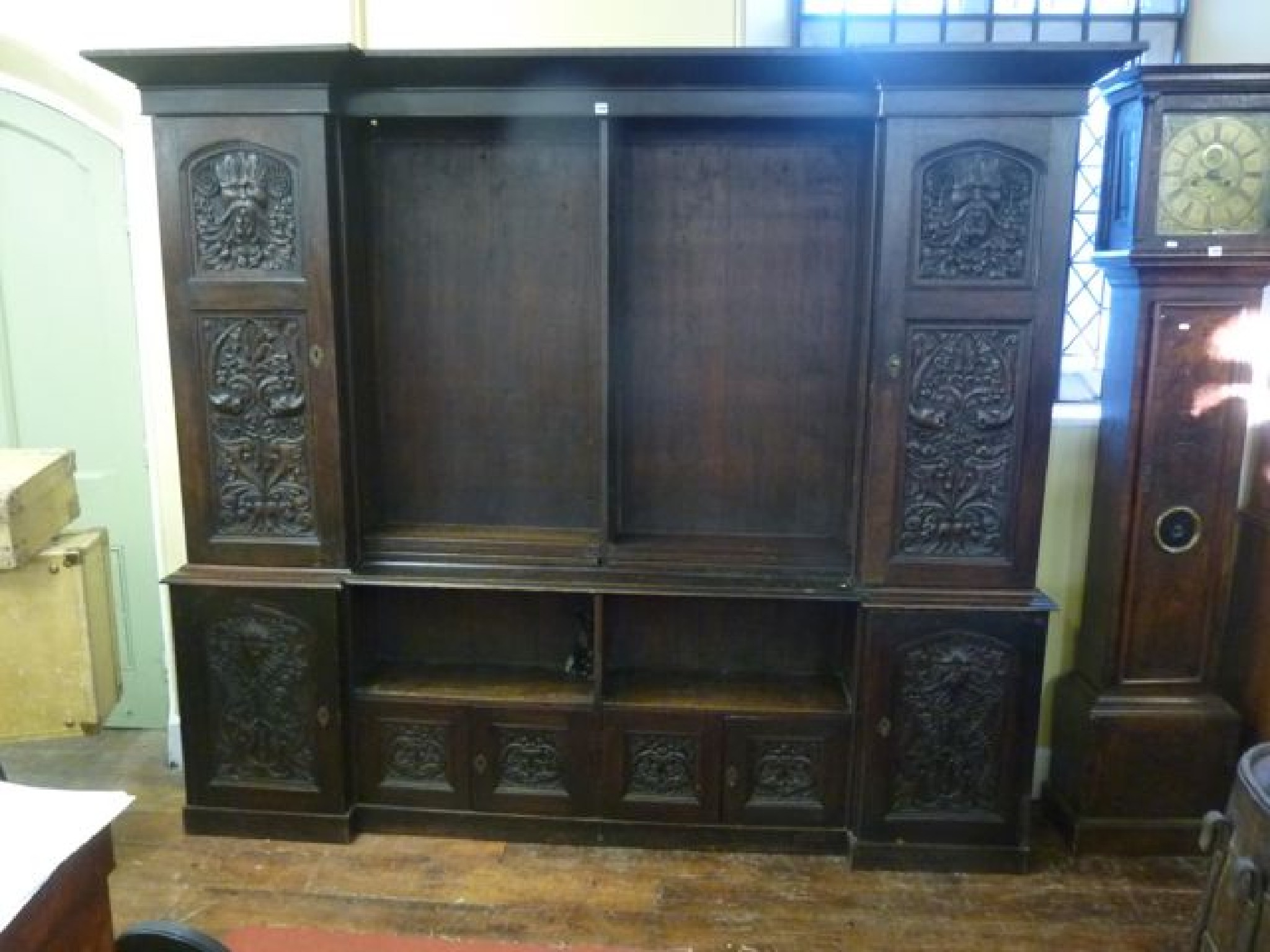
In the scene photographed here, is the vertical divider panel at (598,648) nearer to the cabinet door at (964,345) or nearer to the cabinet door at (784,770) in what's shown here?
the cabinet door at (784,770)

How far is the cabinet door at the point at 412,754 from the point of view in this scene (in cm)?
284

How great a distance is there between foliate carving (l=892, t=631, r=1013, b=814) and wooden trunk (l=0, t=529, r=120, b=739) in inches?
92.8

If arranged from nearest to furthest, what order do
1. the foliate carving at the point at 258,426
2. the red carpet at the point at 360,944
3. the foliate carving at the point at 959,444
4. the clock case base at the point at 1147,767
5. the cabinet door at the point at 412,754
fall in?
the red carpet at the point at 360,944, the foliate carving at the point at 959,444, the foliate carving at the point at 258,426, the clock case base at the point at 1147,767, the cabinet door at the point at 412,754

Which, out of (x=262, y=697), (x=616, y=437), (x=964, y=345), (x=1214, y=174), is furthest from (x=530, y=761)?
(x=1214, y=174)

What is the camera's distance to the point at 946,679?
2.66 meters

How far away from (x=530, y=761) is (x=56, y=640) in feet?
4.72

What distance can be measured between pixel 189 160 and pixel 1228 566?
3060mm

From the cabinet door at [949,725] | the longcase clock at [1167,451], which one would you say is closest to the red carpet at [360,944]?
the cabinet door at [949,725]

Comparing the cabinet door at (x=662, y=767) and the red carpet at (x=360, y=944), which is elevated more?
the cabinet door at (x=662, y=767)

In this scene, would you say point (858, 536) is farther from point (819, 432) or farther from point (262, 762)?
point (262, 762)

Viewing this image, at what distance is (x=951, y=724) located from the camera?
2688 millimetres

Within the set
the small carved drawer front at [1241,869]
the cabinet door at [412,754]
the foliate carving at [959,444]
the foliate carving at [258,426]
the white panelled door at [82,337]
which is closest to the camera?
the small carved drawer front at [1241,869]

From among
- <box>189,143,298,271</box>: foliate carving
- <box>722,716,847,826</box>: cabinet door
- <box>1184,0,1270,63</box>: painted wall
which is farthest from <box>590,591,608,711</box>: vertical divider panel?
<box>1184,0,1270,63</box>: painted wall

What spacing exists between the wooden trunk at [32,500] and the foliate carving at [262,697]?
540 mm
